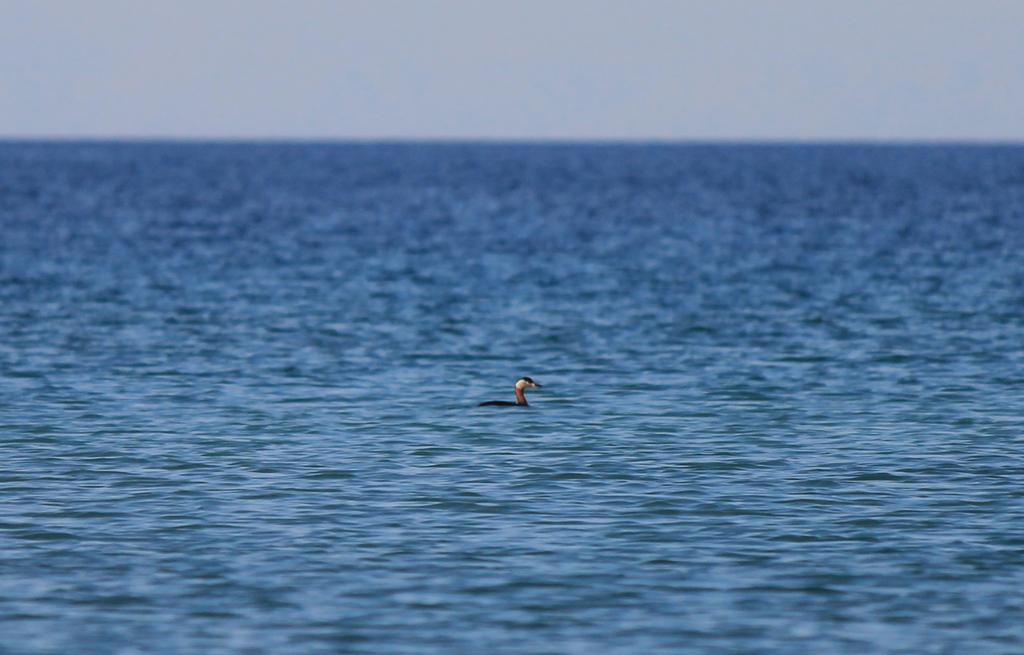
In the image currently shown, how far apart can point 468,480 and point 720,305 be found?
23990 millimetres

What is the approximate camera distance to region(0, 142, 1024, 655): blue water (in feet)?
52.5

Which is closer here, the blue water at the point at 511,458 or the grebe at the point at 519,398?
the blue water at the point at 511,458

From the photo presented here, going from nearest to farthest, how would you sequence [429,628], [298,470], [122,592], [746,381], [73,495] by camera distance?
[429,628] → [122,592] → [73,495] → [298,470] → [746,381]

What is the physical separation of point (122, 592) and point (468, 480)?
6.49 metres

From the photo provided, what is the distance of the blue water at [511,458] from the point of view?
16.0 m

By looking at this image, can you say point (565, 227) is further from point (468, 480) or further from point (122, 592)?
point (122, 592)

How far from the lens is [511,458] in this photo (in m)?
23.9

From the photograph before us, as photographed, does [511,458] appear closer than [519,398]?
Yes

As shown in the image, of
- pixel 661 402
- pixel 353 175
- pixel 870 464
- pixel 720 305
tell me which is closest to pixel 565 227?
pixel 720 305

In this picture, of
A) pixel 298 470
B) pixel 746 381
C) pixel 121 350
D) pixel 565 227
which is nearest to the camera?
pixel 298 470

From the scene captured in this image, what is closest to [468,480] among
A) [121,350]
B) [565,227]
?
[121,350]

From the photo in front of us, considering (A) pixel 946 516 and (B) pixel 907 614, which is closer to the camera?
(B) pixel 907 614

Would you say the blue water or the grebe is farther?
the grebe

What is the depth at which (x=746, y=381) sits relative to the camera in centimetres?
3133
